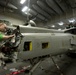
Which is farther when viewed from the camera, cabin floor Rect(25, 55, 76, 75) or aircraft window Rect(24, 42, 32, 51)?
cabin floor Rect(25, 55, 76, 75)

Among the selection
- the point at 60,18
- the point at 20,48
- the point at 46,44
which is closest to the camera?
the point at 20,48

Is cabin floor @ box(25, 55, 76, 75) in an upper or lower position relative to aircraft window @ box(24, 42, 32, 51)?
lower

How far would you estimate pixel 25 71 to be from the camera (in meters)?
3.54

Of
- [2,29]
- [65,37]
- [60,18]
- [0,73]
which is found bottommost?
[0,73]

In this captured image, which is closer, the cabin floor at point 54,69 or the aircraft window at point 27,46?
the aircraft window at point 27,46

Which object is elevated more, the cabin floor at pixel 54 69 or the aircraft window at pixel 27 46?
the aircraft window at pixel 27 46

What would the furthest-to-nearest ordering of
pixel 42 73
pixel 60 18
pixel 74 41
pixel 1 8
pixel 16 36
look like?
pixel 60 18 → pixel 1 8 → pixel 74 41 → pixel 42 73 → pixel 16 36

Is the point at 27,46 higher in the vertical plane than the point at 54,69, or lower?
higher

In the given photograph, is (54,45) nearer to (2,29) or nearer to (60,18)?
(2,29)

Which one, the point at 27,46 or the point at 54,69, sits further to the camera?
the point at 54,69

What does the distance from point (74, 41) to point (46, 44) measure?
1.50 m

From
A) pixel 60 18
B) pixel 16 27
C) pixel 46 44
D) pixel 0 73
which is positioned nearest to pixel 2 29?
pixel 16 27

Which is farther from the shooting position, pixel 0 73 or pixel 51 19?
pixel 51 19

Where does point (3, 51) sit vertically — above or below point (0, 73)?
above
